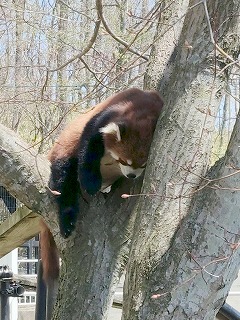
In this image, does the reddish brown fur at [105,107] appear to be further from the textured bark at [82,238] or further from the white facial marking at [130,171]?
the textured bark at [82,238]

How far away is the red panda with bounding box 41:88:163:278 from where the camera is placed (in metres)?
2.41

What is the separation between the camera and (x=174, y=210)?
178cm

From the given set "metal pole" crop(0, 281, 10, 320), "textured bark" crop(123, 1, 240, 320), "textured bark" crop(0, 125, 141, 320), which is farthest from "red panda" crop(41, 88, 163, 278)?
"metal pole" crop(0, 281, 10, 320)

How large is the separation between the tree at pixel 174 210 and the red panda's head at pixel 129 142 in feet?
0.75

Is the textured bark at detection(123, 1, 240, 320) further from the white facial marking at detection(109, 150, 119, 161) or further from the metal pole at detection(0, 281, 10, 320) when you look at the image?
the metal pole at detection(0, 281, 10, 320)

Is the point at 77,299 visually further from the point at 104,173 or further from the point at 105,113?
the point at 105,113

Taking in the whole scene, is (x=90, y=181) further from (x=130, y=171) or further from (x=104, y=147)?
(x=104, y=147)

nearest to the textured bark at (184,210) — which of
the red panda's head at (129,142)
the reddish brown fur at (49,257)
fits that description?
the red panda's head at (129,142)

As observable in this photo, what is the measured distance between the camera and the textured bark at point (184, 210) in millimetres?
1655

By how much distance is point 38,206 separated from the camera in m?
2.24

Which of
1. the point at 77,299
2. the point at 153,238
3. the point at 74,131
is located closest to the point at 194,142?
the point at 153,238

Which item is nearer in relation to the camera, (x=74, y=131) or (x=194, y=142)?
(x=194, y=142)

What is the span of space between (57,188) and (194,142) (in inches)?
29.7

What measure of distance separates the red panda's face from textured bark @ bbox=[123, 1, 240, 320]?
0.61m
